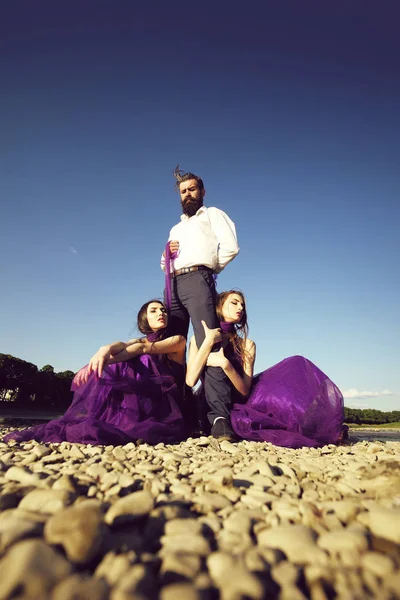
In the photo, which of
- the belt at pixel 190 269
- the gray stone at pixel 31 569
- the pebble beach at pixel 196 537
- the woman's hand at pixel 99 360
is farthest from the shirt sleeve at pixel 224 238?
the gray stone at pixel 31 569

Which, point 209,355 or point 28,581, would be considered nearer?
point 28,581

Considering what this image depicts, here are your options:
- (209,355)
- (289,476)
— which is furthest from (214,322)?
(289,476)

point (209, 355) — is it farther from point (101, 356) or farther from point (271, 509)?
point (271, 509)

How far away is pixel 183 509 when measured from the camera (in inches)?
59.7

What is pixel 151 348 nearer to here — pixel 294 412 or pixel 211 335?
pixel 211 335

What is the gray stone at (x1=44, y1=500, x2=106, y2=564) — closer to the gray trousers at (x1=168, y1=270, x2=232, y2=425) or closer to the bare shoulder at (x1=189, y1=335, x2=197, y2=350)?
the gray trousers at (x1=168, y1=270, x2=232, y2=425)

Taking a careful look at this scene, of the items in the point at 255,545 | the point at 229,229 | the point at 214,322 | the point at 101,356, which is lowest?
the point at 255,545

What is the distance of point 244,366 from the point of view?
205 inches

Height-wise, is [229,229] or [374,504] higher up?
[229,229]

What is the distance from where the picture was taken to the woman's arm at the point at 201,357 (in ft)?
14.8

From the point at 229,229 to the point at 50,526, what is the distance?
4253mm

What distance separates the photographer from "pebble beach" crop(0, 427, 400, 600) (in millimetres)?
983

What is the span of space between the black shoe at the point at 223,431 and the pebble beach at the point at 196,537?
6.65 ft

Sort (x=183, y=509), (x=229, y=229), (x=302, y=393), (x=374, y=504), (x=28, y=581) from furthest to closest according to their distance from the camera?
(x=229, y=229), (x=302, y=393), (x=374, y=504), (x=183, y=509), (x=28, y=581)
